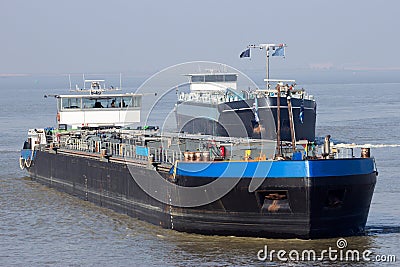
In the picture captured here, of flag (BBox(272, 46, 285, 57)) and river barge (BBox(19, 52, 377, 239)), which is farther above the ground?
flag (BBox(272, 46, 285, 57))

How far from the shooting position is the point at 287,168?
74.9ft

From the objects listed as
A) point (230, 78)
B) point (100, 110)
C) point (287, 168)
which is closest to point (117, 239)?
point (287, 168)

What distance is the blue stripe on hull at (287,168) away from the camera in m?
22.7

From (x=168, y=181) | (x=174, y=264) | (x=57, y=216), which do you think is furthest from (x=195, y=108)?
(x=174, y=264)

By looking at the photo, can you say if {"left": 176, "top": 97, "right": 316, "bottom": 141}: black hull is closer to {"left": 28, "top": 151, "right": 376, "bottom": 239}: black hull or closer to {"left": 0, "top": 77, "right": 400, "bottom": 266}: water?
{"left": 0, "top": 77, "right": 400, "bottom": 266}: water

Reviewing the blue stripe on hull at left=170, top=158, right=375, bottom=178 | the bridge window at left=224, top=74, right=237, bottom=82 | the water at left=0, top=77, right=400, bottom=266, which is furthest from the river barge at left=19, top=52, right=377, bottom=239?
the bridge window at left=224, top=74, right=237, bottom=82

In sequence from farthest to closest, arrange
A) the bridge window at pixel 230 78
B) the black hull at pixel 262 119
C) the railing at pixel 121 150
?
the bridge window at pixel 230 78 → the black hull at pixel 262 119 → the railing at pixel 121 150

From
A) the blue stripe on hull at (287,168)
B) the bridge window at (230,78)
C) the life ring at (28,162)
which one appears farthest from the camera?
the bridge window at (230,78)

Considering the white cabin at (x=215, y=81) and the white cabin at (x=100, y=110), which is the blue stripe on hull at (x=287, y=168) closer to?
the white cabin at (x=100, y=110)

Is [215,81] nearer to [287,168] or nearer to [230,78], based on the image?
[230,78]

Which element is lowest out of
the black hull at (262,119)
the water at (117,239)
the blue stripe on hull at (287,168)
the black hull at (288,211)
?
the water at (117,239)

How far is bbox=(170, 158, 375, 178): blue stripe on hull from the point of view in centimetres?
2272

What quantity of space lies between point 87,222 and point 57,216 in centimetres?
197

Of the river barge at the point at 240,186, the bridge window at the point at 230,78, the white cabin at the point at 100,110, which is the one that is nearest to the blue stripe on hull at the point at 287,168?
the river barge at the point at 240,186
